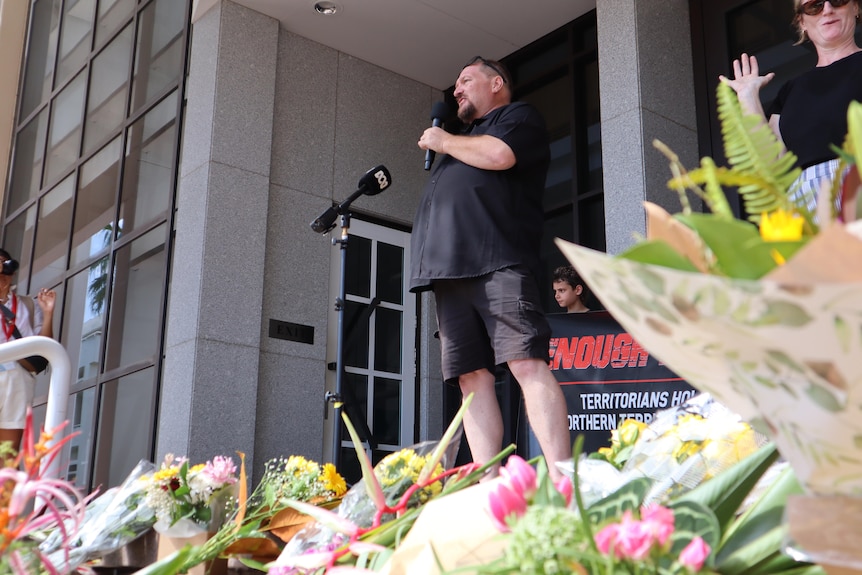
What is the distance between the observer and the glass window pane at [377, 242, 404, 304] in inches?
235

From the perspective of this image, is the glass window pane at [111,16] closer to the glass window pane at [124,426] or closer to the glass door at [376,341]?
the glass door at [376,341]

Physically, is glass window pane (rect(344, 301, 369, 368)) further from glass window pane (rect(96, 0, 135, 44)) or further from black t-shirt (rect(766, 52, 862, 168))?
black t-shirt (rect(766, 52, 862, 168))

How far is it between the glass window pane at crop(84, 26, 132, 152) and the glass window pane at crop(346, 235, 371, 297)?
202cm

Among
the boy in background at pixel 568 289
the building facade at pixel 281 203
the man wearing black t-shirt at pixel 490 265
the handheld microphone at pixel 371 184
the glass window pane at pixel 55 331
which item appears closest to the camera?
the man wearing black t-shirt at pixel 490 265

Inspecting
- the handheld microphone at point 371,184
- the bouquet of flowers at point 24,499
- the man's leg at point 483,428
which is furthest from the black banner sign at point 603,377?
the bouquet of flowers at point 24,499

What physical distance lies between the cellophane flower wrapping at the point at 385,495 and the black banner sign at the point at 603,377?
115 inches

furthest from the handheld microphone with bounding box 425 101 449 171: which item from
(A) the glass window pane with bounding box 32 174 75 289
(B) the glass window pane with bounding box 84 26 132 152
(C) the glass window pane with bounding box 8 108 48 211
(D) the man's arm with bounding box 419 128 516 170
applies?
(C) the glass window pane with bounding box 8 108 48 211

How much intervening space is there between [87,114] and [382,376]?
3.31m

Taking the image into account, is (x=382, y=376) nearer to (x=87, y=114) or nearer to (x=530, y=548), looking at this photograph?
(x=87, y=114)

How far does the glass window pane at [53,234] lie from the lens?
6.96 meters

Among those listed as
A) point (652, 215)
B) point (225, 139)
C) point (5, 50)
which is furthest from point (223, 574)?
point (5, 50)

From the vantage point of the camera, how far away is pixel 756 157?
1.48 feet

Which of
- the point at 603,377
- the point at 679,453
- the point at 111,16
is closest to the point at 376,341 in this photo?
the point at 603,377

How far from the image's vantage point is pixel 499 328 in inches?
92.7
